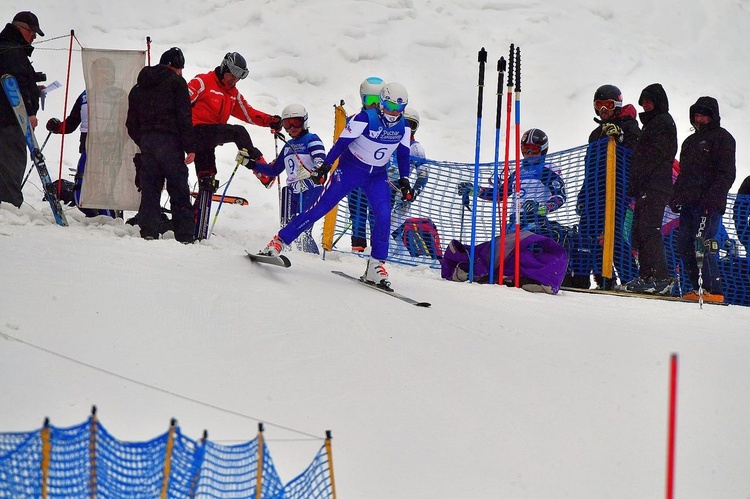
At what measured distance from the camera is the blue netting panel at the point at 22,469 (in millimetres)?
2939

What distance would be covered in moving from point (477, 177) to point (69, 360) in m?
5.31

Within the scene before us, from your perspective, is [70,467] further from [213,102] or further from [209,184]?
[213,102]

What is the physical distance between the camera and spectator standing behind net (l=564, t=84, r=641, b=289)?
912 cm

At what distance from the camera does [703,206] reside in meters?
8.53

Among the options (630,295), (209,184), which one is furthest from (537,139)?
(209,184)

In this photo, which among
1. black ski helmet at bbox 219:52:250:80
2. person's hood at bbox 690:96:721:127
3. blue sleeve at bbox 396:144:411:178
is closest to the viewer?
blue sleeve at bbox 396:144:411:178

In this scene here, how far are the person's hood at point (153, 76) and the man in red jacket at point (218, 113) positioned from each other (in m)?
0.92

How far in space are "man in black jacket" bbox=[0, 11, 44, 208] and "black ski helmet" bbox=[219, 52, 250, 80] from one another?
5.45 ft

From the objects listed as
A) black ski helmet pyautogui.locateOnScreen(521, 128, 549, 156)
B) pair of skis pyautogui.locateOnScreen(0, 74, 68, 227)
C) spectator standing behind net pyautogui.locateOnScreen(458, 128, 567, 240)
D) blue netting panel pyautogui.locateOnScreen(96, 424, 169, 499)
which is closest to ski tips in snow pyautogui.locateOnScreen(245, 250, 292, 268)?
pair of skis pyautogui.locateOnScreen(0, 74, 68, 227)

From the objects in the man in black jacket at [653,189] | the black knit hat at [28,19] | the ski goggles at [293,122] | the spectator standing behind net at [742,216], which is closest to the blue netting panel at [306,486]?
the man in black jacket at [653,189]

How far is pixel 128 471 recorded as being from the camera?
128 inches

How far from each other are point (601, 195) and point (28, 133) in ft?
16.4

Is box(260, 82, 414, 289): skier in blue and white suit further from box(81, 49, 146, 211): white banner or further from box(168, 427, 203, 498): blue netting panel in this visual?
box(168, 427, 203, 498): blue netting panel

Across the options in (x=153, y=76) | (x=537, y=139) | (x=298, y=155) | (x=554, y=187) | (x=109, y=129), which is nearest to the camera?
(x=153, y=76)
